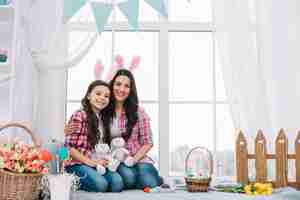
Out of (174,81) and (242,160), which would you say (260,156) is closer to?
(242,160)

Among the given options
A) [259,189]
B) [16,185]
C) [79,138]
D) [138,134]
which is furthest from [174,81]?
[16,185]

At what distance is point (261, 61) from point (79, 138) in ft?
3.87

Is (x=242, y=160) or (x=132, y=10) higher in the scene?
(x=132, y=10)

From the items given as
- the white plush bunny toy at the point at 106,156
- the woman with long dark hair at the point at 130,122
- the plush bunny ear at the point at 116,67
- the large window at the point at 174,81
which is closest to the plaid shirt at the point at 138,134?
the woman with long dark hair at the point at 130,122

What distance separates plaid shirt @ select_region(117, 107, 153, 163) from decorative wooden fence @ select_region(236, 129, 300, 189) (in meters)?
0.50

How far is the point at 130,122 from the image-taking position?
232 centimetres

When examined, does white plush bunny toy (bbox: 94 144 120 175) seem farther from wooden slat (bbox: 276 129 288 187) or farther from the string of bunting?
wooden slat (bbox: 276 129 288 187)

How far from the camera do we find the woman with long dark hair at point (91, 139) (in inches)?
81.4

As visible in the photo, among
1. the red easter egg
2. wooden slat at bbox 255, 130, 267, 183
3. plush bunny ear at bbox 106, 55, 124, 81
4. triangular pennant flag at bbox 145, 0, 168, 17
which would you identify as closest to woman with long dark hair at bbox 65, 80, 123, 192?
plush bunny ear at bbox 106, 55, 124, 81

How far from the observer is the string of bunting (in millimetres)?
2520

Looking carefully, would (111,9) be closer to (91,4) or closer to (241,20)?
(91,4)

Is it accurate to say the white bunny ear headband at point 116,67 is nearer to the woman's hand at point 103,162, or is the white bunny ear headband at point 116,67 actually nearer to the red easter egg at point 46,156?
the woman's hand at point 103,162

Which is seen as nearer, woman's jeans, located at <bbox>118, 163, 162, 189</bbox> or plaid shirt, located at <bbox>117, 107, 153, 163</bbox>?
woman's jeans, located at <bbox>118, 163, 162, 189</bbox>

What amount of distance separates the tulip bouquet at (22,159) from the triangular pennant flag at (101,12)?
3.09ft
